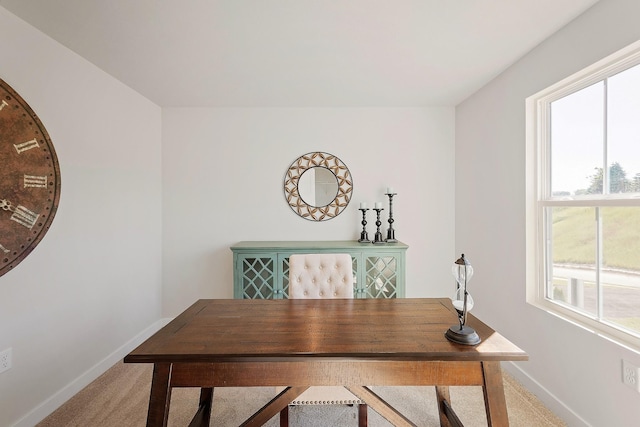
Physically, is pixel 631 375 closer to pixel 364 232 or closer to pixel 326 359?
pixel 326 359

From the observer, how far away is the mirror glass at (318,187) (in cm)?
317

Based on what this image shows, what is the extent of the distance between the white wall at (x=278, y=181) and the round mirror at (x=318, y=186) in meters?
0.08

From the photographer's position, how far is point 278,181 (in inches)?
125

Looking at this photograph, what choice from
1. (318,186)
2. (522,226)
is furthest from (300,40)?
(522,226)

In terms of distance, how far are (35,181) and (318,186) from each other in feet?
7.33

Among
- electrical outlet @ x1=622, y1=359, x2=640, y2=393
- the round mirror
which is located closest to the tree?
electrical outlet @ x1=622, y1=359, x2=640, y2=393

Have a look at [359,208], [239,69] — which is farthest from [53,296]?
[359,208]

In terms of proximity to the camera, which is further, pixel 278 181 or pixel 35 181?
pixel 278 181

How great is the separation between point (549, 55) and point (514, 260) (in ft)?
4.84

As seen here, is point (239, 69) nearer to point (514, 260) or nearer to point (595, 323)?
point (514, 260)

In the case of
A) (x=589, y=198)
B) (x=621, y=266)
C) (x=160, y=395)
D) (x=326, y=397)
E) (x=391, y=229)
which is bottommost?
(x=326, y=397)

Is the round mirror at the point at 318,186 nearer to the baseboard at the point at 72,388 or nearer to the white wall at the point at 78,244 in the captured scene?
the white wall at the point at 78,244

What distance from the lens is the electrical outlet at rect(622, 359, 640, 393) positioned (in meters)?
1.39

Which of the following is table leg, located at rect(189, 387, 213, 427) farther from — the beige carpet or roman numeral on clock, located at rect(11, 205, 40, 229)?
roman numeral on clock, located at rect(11, 205, 40, 229)
